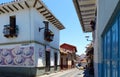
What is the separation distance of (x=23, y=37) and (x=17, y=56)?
2048 mm

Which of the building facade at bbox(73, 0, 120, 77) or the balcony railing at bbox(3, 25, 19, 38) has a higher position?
the balcony railing at bbox(3, 25, 19, 38)

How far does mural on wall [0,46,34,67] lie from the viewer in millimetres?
22297

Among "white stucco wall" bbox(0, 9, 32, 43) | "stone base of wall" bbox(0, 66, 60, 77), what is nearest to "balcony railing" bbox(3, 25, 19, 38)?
"white stucco wall" bbox(0, 9, 32, 43)

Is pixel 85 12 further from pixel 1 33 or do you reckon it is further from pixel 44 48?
pixel 1 33

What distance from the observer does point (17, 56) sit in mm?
23188

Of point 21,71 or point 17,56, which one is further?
point 17,56

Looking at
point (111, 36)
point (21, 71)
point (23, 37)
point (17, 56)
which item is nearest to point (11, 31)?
point (23, 37)

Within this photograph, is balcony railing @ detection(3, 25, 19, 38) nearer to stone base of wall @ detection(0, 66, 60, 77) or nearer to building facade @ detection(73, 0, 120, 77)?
stone base of wall @ detection(0, 66, 60, 77)

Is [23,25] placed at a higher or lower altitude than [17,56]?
higher

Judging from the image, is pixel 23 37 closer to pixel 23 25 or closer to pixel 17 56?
pixel 23 25

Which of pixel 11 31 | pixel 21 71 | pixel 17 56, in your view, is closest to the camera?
pixel 21 71

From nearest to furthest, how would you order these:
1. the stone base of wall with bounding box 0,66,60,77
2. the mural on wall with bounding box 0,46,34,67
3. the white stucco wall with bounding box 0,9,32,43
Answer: the stone base of wall with bounding box 0,66,60,77 < the mural on wall with bounding box 0,46,34,67 < the white stucco wall with bounding box 0,9,32,43

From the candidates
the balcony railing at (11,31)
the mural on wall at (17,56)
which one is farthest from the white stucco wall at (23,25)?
the mural on wall at (17,56)

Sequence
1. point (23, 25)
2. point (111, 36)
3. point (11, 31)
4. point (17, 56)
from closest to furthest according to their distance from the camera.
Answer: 1. point (111, 36)
2. point (11, 31)
3. point (23, 25)
4. point (17, 56)
